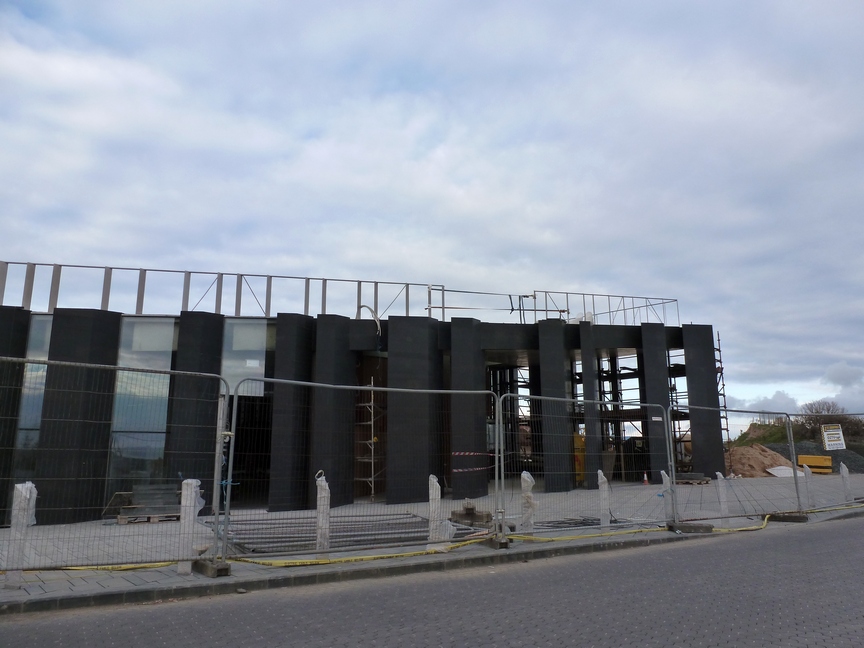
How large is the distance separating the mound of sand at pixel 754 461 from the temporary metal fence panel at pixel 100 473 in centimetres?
2899

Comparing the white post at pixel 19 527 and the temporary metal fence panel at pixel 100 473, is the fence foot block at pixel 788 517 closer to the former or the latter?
the temporary metal fence panel at pixel 100 473

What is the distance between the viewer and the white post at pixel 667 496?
12.1m

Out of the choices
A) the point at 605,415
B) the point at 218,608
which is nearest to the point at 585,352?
the point at 605,415

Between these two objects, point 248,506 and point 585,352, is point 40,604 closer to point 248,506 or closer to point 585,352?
point 248,506

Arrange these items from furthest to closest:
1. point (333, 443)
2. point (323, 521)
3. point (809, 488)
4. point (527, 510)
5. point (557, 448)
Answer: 1. point (809, 488)
2. point (333, 443)
3. point (557, 448)
4. point (527, 510)
5. point (323, 521)

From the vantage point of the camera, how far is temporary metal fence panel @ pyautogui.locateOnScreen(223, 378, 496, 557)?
29.0ft

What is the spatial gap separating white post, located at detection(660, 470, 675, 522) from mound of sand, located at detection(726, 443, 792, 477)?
21.0m

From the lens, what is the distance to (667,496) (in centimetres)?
1230

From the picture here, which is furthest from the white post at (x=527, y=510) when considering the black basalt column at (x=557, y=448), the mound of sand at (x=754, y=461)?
the mound of sand at (x=754, y=461)

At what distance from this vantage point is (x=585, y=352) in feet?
79.3

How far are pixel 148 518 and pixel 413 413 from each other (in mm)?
10019

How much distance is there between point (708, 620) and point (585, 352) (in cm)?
1838

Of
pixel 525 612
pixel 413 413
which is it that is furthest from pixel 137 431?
pixel 413 413

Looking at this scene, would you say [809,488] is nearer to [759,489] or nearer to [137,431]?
[759,489]
